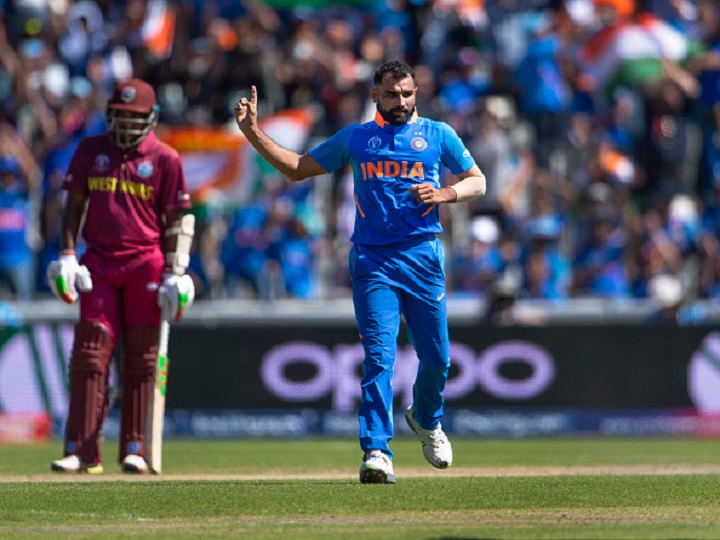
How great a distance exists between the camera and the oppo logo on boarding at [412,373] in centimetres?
1653

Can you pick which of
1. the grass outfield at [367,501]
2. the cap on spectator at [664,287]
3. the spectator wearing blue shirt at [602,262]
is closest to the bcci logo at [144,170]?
the grass outfield at [367,501]

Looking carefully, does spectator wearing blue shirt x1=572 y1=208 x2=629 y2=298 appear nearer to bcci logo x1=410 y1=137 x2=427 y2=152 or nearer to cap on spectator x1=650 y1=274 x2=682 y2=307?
cap on spectator x1=650 y1=274 x2=682 y2=307

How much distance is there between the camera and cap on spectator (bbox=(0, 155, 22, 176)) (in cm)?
1802

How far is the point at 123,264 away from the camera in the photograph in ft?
33.3

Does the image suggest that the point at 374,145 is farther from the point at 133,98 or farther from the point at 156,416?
the point at 156,416

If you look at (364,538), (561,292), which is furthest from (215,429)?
(364,538)

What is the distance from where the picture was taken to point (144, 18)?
20562 millimetres

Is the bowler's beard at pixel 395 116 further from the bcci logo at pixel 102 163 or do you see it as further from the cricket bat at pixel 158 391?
the bcci logo at pixel 102 163

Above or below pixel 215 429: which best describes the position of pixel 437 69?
above

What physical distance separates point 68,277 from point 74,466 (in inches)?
50.8

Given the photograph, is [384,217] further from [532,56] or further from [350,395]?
[532,56]

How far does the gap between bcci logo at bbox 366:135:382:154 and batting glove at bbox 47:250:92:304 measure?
2.33 meters

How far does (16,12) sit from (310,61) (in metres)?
4.37

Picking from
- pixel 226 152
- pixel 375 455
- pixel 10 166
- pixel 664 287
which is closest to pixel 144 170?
pixel 375 455
